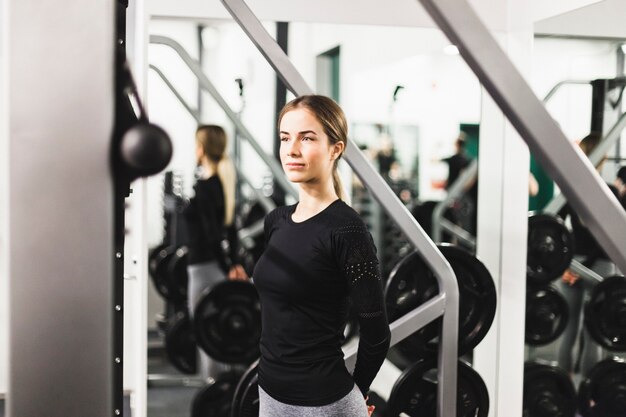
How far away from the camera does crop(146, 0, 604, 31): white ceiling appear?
121 inches

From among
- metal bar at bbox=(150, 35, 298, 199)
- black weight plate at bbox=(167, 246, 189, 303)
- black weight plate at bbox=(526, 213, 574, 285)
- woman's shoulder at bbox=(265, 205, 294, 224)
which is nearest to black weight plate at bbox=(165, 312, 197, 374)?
black weight plate at bbox=(167, 246, 189, 303)

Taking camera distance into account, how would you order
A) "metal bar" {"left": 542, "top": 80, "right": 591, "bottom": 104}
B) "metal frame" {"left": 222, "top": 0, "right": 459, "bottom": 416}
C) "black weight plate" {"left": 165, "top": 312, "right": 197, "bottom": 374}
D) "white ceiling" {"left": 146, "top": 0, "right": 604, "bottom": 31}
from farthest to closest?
"black weight plate" {"left": 165, "top": 312, "right": 197, "bottom": 374}
"metal bar" {"left": 542, "top": 80, "right": 591, "bottom": 104}
"white ceiling" {"left": 146, "top": 0, "right": 604, "bottom": 31}
"metal frame" {"left": 222, "top": 0, "right": 459, "bottom": 416}

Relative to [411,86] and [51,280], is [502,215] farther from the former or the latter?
[411,86]

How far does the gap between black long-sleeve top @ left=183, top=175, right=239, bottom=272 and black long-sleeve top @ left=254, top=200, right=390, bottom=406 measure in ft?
7.29

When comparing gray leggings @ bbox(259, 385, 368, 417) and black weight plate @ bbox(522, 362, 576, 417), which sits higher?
gray leggings @ bbox(259, 385, 368, 417)

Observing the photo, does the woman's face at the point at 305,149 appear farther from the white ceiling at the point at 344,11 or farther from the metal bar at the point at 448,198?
the metal bar at the point at 448,198

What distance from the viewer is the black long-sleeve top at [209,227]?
4031 mm

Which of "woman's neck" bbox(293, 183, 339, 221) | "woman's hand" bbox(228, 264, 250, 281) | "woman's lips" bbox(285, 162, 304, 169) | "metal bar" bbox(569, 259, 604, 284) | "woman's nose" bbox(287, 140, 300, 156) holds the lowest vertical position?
"woman's hand" bbox(228, 264, 250, 281)

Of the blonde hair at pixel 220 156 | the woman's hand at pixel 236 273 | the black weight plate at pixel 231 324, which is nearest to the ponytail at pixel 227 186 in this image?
the blonde hair at pixel 220 156

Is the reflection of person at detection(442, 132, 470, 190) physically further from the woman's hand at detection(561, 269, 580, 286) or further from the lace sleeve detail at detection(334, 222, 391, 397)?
the lace sleeve detail at detection(334, 222, 391, 397)

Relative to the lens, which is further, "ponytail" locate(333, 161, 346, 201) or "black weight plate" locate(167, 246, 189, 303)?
"black weight plate" locate(167, 246, 189, 303)

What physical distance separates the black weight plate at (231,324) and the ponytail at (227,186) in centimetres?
54

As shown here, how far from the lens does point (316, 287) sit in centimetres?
175

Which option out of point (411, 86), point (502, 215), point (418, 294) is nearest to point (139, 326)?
point (418, 294)
